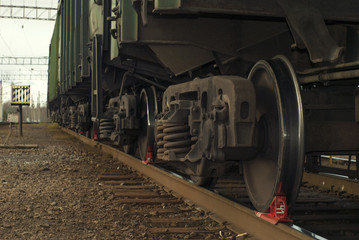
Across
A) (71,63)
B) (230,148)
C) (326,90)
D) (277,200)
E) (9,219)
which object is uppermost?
(71,63)

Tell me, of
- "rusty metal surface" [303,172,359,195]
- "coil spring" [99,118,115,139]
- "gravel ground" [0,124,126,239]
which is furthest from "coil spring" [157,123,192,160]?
"coil spring" [99,118,115,139]

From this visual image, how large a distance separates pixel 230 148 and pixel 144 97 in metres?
4.25

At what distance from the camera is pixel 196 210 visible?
4363mm

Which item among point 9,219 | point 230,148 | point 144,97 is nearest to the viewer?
point 230,148

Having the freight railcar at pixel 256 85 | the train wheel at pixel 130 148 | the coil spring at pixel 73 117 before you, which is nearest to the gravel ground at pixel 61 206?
the freight railcar at pixel 256 85

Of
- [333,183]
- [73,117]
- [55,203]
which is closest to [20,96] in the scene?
[73,117]

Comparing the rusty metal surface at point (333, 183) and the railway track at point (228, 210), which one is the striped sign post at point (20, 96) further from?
the rusty metal surface at point (333, 183)

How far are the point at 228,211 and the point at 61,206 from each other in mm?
1778

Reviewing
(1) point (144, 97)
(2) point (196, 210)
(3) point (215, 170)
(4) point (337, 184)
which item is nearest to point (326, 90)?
(3) point (215, 170)

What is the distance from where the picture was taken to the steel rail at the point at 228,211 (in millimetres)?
3027

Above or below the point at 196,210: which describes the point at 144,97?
above

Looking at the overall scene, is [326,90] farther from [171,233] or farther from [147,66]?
[147,66]

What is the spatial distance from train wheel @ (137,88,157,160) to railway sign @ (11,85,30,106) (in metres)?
11.8

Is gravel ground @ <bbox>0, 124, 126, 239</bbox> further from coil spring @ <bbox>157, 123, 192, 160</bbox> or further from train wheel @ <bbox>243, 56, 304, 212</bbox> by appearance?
train wheel @ <bbox>243, 56, 304, 212</bbox>
